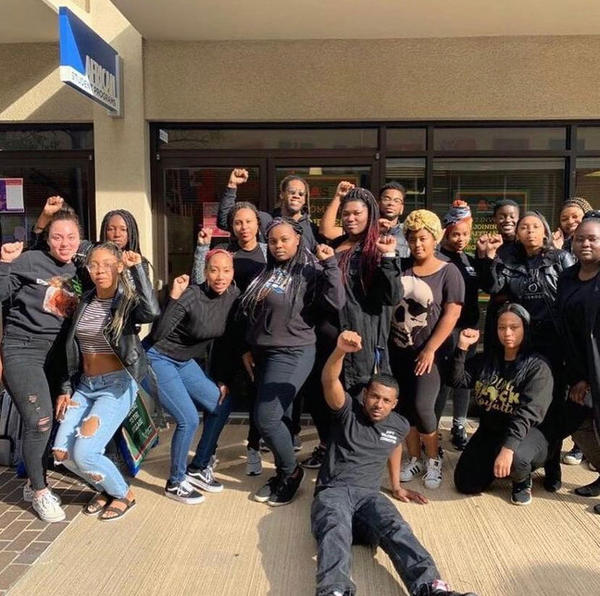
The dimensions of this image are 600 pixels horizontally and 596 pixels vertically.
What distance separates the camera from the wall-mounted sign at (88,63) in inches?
171

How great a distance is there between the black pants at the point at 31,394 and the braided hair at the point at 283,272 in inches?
51.4

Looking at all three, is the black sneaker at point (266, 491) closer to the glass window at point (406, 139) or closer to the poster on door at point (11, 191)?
the glass window at point (406, 139)

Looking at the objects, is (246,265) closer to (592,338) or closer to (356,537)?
(356,537)

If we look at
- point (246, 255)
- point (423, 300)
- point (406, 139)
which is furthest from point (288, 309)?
point (406, 139)

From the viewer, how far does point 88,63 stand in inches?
187

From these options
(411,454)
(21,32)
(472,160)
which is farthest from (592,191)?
(21,32)

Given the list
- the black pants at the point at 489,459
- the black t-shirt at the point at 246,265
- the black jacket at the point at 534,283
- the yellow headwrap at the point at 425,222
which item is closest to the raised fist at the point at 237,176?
the black t-shirt at the point at 246,265

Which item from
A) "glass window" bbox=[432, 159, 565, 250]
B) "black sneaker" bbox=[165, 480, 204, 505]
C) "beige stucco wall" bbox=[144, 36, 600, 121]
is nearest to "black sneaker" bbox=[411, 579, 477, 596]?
"black sneaker" bbox=[165, 480, 204, 505]

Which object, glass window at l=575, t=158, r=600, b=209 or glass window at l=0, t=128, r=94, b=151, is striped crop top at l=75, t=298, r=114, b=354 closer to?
glass window at l=0, t=128, r=94, b=151

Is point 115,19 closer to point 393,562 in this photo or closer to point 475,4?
point 475,4

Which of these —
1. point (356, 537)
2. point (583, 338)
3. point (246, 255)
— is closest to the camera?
point (356, 537)

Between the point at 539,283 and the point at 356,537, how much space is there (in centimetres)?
208

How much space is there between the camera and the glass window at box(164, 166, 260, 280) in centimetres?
597

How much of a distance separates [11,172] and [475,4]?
4.73 m
